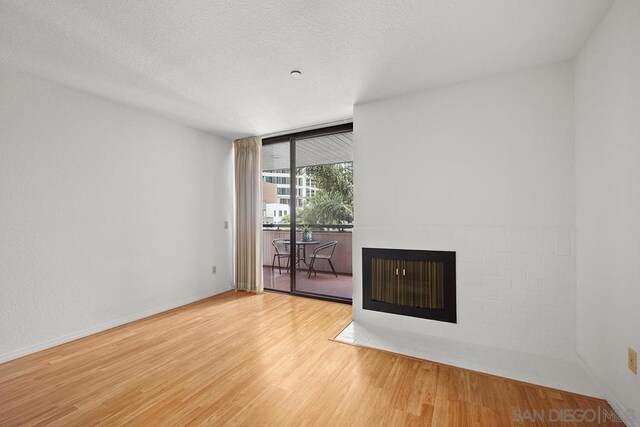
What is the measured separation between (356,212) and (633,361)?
2278 millimetres

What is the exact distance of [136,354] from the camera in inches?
93.4

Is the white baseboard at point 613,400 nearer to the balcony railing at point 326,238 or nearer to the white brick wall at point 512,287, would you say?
the white brick wall at point 512,287

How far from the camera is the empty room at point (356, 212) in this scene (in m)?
1.67

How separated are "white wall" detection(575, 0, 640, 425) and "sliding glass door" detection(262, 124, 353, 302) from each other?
7.83ft

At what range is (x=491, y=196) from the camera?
8.11 ft

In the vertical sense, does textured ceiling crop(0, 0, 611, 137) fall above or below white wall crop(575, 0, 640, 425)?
above

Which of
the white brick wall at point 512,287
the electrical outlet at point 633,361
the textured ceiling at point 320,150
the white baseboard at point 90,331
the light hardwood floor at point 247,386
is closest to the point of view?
the electrical outlet at point 633,361

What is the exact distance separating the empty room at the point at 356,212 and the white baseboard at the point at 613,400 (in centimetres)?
1

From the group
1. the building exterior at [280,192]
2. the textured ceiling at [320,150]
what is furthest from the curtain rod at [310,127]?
the building exterior at [280,192]

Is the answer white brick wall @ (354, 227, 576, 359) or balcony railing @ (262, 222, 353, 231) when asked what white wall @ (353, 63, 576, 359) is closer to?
white brick wall @ (354, 227, 576, 359)

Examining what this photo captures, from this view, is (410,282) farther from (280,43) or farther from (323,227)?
(280,43)

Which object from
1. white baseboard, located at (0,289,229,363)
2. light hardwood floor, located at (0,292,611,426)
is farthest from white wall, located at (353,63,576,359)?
white baseboard, located at (0,289,229,363)

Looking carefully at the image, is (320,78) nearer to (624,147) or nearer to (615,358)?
(624,147)

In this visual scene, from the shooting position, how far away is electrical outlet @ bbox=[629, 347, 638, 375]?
57.9 inches
